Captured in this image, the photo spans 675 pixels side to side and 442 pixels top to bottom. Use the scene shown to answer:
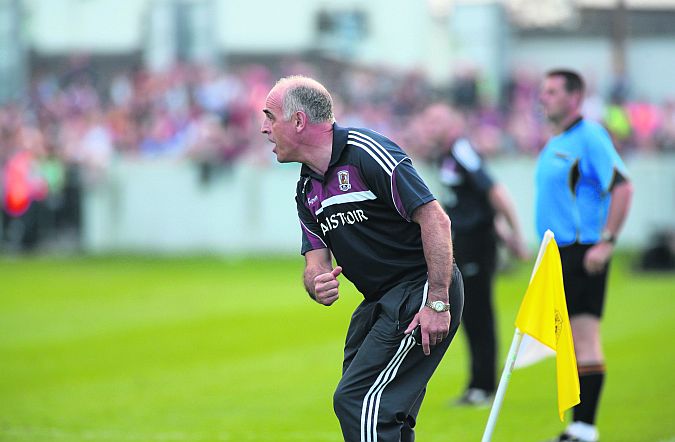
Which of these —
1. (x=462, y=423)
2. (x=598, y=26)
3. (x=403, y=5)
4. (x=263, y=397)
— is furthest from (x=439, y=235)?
(x=403, y=5)

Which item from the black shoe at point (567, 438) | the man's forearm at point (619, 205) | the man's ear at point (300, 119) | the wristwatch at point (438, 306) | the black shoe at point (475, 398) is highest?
the man's ear at point (300, 119)

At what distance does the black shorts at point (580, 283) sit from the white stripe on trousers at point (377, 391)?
2587mm

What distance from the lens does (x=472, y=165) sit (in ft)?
34.3

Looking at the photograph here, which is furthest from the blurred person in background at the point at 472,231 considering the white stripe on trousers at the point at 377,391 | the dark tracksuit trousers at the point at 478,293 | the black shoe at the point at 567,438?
the white stripe on trousers at the point at 377,391

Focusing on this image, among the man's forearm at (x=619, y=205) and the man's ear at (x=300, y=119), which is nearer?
the man's ear at (x=300, y=119)

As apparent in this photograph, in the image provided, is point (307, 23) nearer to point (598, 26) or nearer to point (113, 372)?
point (598, 26)

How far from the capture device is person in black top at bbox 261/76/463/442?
6.04m

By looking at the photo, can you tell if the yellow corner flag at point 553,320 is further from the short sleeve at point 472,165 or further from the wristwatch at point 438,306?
the short sleeve at point 472,165

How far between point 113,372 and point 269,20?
3208 centimetres

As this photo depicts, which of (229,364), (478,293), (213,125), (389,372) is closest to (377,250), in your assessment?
(389,372)

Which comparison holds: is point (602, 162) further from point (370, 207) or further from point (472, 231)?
point (370, 207)

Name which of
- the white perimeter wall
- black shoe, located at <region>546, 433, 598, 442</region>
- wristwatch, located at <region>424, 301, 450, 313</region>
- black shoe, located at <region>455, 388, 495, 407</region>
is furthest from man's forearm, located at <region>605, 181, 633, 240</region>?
the white perimeter wall

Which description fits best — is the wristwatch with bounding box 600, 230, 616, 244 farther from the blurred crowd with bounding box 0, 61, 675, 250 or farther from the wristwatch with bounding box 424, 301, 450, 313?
the blurred crowd with bounding box 0, 61, 675, 250

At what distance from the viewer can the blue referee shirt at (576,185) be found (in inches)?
334
